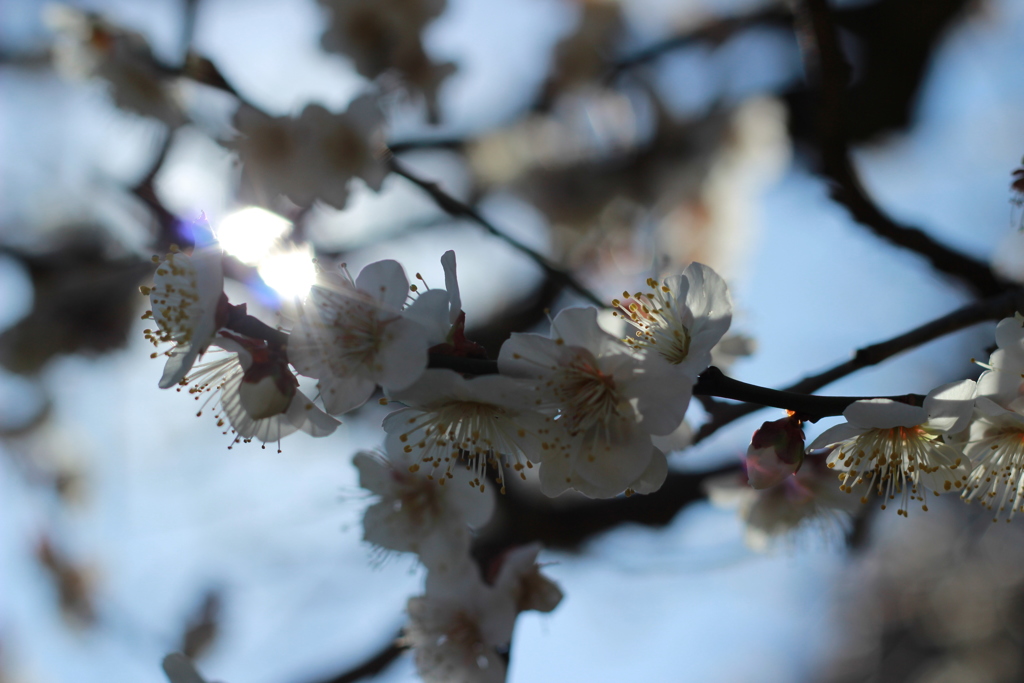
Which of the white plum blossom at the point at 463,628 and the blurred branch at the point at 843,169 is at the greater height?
the blurred branch at the point at 843,169

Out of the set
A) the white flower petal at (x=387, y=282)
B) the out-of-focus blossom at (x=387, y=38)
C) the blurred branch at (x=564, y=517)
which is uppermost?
the out-of-focus blossom at (x=387, y=38)

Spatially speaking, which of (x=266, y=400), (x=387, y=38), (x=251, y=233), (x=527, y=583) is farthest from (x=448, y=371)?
(x=387, y=38)

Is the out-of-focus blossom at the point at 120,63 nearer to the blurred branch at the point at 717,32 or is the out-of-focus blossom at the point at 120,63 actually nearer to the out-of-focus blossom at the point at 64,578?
the blurred branch at the point at 717,32

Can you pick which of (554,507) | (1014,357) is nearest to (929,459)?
(1014,357)

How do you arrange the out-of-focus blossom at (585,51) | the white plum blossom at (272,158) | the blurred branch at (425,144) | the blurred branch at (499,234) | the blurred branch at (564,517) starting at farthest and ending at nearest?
the out-of-focus blossom at (585,51) → the blurred branch at (425,144) → the blurred branch at (564,517) → the white plum blossom at (272,158) → the blurred branch at (499,234)

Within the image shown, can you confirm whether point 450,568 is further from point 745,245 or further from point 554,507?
point 745,245

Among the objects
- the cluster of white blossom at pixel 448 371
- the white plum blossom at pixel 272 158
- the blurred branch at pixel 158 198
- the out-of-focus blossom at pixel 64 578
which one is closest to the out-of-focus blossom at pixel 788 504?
the cluster of white blossom at pixel 448 371
